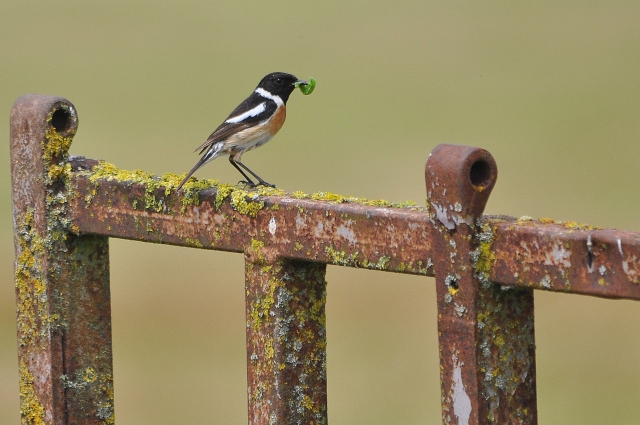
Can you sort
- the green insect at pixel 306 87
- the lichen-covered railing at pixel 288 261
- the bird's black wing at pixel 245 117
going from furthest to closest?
the bird's black wing at pixel 245 117 → the green insect at pixel 306 87 → the lichen-covered railing at pixel 288 261

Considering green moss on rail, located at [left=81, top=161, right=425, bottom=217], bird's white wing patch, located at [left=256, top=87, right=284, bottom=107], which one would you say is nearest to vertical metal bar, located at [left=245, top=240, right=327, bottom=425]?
green moss on rail, located at [left=81, top=161, right=425, bottom=217]

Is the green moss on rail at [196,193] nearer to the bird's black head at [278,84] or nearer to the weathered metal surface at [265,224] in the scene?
the weathered metal surface at [265,224]

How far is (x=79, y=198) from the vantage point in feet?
13.6

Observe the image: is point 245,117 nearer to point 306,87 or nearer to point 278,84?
point 278,84

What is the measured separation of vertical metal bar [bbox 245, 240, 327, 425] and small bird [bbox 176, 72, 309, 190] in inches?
140

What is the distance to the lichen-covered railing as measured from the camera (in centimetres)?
297

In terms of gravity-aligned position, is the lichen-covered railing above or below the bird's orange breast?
below

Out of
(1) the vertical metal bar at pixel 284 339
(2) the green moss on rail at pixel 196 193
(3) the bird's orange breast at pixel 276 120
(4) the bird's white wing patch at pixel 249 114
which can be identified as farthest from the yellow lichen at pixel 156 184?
(3) the bird's orange breast at pixel 276 120

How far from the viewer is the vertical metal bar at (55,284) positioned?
13.9 ft

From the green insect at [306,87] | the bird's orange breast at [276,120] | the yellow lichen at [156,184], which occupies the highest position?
the bird's orange breast at [276,120]

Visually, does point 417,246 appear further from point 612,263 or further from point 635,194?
point 635,194

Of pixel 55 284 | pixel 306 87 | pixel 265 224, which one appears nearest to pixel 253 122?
pixel 306 87

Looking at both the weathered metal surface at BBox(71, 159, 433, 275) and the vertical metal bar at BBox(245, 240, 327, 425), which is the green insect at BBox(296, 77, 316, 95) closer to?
the weathered metal surface at BBox(71, 159, 433, 275)

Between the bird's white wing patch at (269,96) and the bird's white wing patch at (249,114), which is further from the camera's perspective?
the bird's white wing patch at (269,96)
